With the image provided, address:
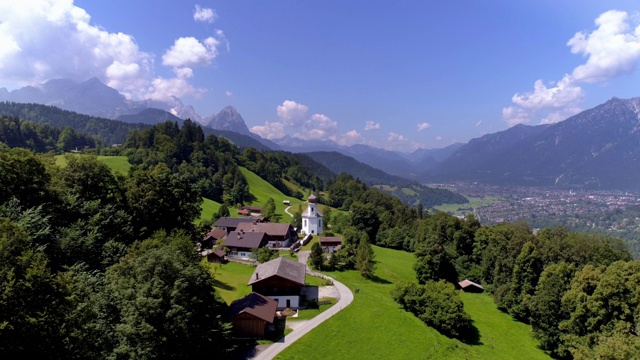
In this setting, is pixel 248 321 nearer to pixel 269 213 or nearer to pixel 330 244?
pixel 330 244

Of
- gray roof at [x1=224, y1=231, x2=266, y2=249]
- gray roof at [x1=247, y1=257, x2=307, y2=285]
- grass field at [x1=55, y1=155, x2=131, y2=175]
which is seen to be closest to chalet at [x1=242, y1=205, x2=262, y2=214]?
grass field at [x1=55, y1=155, x2=131, y2=175]

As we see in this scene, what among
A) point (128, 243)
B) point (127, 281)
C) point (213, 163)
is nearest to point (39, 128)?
point (213, 163)

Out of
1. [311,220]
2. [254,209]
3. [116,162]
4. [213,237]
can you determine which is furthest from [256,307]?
[116,162]

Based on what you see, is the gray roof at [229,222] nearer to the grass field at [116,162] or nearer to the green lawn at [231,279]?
the green lawn at [231,279]

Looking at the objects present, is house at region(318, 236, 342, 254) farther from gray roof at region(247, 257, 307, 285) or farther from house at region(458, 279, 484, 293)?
gray roof at region(247, 257, 307, 285)

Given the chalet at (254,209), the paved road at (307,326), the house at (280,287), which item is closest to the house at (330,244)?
the paved road at (307,326)

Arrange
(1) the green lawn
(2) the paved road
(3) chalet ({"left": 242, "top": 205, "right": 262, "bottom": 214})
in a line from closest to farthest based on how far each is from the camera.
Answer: (2) the paved road → (1) the green lawn → (3) chalet ({"left": 242, "top": 205, "right": 262, "bottom": 214})
